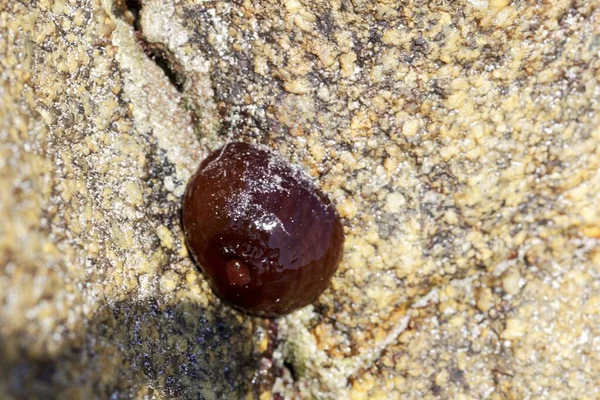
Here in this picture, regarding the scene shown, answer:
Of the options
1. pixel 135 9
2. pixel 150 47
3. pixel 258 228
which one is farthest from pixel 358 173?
pixel 135 9

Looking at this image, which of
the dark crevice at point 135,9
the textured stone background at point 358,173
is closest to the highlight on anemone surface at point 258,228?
the textured stone background at point 358,173

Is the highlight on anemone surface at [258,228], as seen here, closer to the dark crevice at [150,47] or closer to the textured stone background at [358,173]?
the textured stone background at [358,173]

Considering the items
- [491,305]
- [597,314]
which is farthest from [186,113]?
[597,314]

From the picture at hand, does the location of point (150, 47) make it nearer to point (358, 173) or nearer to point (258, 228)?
point (258, 228)

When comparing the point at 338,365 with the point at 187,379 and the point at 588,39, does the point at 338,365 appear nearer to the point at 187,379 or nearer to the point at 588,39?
the point at 187,379

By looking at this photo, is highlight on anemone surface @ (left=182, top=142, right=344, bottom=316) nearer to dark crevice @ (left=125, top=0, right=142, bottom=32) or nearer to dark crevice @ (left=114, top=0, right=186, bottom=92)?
dark crevice @ (left=114, top=0, right=186, bottom=92)
